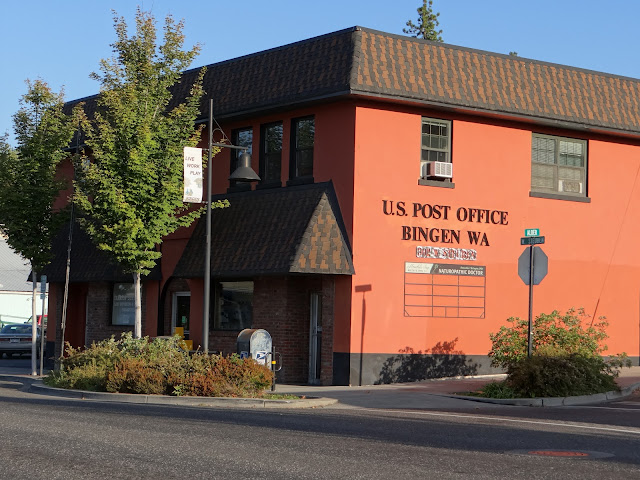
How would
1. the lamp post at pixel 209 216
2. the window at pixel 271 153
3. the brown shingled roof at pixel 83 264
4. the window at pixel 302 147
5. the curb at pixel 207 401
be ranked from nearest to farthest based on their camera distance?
the curb at pixel 207 401
the lamp post at pixel 209 216
the window at pixel 302 147
the window at pixel 271 153
the brown shingled roof at pixel 83 264

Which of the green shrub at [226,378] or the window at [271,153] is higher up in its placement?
the window at [271,153]

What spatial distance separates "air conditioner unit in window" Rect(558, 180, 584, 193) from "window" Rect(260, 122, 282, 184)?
7.85 m

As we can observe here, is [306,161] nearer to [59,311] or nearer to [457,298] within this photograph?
[457,298]

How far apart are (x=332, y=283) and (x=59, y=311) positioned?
13.6m

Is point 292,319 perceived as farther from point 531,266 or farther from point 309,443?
point 309,443

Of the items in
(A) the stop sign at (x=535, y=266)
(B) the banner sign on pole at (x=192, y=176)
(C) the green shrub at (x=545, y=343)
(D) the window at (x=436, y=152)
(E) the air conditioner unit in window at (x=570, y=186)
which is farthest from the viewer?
(E) the air conditioner unit in window at (x=570, y=186)

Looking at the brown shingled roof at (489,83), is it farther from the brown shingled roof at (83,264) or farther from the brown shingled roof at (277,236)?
the brown shingled roof at (83,264)

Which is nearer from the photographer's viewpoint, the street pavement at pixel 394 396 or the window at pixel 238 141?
the street pavement at pixel 394 396

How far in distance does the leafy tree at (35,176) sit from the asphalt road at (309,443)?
13243mm

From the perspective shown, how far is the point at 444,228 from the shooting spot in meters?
26.3

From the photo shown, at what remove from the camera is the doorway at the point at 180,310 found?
99.3 feet

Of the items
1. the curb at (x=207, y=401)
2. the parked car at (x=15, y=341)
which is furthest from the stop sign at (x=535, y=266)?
the parked car at (x=15, y=341)

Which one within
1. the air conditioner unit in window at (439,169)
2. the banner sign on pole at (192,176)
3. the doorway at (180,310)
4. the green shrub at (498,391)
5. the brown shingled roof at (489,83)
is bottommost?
the green shrub at (498,391)

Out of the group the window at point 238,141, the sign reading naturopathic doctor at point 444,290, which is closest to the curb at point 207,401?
the sign reading naturopathic doctor at point 444,290
